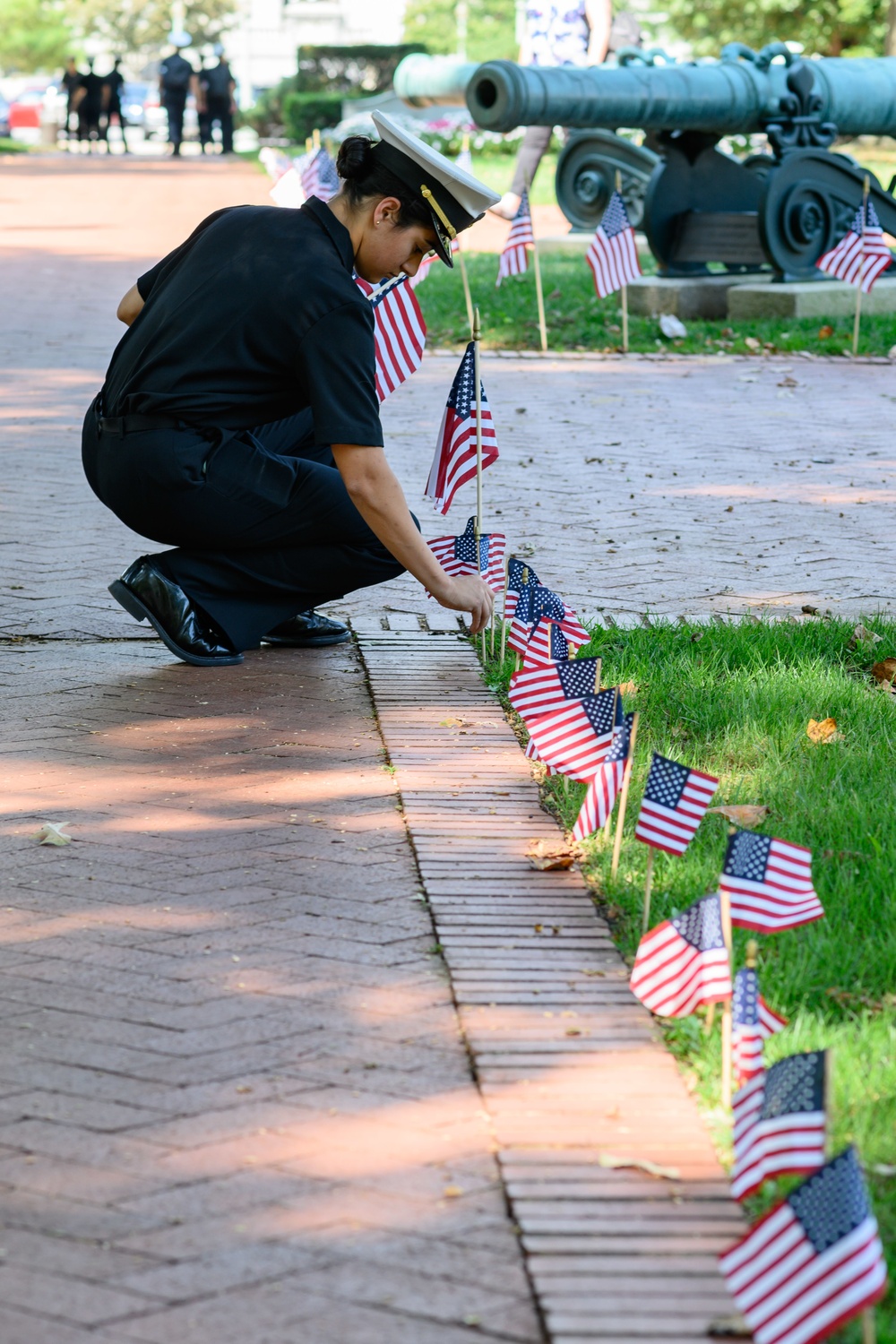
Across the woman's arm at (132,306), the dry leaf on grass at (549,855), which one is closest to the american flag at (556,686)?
the dry leaf on grass at (549,855)

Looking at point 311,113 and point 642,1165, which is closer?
point 642,1165

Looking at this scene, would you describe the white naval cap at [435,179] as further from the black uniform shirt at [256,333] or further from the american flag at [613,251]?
the american flag at [613,251]

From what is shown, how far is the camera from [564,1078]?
8.69 ft

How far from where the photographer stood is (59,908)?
10.6 ft

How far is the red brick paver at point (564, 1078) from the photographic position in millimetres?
2160

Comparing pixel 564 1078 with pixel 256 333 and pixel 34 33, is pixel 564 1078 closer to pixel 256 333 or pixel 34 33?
pixel 256 333

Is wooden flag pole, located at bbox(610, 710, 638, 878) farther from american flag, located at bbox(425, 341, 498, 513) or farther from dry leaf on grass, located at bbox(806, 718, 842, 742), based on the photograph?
american flag, located at bbox(425, 341, 498, 513)

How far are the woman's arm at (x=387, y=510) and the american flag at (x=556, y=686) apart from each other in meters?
0.65

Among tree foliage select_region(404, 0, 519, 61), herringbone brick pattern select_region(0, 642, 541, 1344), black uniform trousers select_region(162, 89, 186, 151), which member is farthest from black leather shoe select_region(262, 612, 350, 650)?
tree foliage select_region(404, 0, 519, 61)

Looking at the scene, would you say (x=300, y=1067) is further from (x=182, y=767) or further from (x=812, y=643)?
(x=812, y=643)

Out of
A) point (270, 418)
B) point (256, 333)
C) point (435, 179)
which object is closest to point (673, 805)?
point (435, 179)

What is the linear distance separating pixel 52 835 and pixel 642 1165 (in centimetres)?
167

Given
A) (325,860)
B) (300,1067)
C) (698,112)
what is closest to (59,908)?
(325,860)

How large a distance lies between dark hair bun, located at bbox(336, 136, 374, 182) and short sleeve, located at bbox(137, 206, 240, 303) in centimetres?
42
